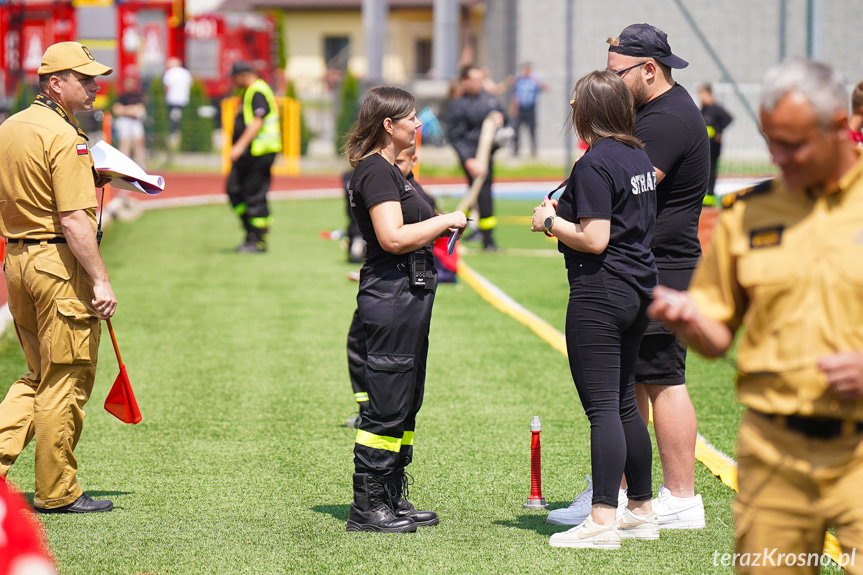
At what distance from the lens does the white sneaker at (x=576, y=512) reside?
4.50 m

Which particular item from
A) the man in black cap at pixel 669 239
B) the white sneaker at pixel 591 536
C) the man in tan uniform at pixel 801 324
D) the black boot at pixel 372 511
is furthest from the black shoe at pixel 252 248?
the man in tan uniform at pixel 801 324

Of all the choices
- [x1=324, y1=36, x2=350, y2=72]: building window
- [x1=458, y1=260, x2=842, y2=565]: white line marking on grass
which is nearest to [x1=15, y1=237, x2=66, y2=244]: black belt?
[x1=458, y1=260, x2=842, y2=565]: white line marking on grass

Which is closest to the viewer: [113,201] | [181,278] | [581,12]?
[181,278]

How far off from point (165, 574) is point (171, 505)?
3.00 ft

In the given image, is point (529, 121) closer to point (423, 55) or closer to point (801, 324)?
point (423, 55)

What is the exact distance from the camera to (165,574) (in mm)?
3922

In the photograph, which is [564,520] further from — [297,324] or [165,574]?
[297,324]

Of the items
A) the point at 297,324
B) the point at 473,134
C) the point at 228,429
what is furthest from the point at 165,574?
the point at 473,134

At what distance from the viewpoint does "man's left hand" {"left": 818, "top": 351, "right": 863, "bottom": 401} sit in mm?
2438

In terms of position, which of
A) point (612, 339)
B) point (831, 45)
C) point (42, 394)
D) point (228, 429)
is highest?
point (831, 45)

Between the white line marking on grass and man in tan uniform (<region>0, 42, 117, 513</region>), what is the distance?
2.94 metres

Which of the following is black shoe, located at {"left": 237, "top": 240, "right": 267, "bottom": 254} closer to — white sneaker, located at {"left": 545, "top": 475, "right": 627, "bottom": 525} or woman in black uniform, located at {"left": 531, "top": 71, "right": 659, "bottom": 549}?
white sneaker, located at {"left": 545, "top": 475, "right": 627, "bottom": 525}

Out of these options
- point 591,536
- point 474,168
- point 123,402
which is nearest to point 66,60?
point 123,402

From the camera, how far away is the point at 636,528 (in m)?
4.36
